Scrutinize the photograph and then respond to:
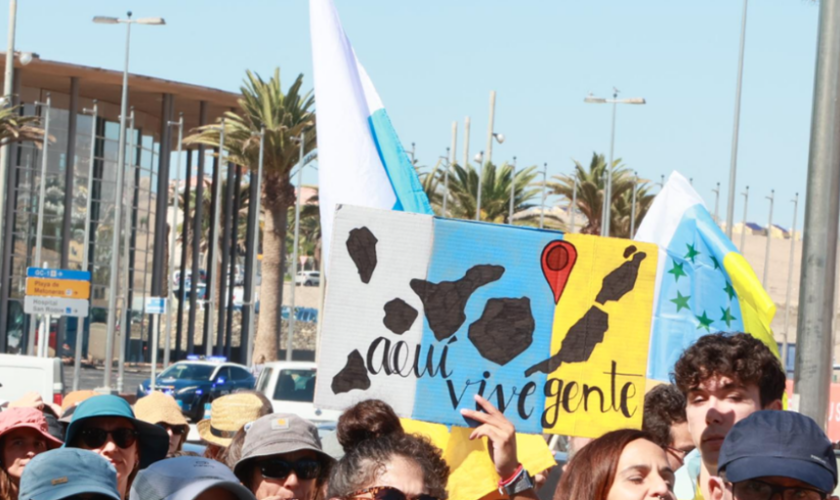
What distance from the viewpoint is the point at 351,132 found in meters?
6.93

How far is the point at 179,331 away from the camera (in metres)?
61.3

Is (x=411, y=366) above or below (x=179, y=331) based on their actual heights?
above

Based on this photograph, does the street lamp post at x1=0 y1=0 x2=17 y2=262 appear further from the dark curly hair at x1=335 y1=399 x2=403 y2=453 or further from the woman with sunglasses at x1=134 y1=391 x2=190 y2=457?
the dark curly hair at x1=335 y1=399 x2=403 y2=453

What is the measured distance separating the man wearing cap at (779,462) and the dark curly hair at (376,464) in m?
0.90

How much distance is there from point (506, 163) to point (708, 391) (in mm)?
45338

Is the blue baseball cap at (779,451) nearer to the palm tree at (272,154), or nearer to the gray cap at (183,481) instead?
the gray cap at (183,481)

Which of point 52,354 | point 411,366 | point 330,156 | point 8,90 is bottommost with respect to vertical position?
point 52,354

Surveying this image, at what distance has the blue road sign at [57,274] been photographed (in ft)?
112

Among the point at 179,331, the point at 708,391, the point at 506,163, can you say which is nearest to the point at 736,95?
the point at 506,163

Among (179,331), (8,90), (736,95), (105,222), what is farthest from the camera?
(179,331)

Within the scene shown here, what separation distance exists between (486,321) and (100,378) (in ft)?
155

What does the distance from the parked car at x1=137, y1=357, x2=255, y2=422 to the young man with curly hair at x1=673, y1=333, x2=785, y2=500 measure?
82.0ft

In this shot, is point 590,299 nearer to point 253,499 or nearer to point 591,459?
point 591,459

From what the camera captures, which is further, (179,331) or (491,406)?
(179,331)
